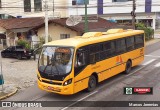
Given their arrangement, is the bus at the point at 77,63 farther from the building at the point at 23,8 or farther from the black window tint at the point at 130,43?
the building at the point at 23,8

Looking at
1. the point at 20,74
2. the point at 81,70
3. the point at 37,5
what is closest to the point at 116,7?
the point at 37,5

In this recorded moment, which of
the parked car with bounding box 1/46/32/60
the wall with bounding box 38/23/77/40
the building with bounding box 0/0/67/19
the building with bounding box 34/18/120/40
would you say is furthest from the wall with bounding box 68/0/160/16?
the parked car with bounding box 1/46/32/60

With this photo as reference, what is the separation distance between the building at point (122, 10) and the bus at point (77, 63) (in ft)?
169

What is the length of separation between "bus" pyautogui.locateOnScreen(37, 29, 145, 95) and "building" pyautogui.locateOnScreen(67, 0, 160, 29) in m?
51.4

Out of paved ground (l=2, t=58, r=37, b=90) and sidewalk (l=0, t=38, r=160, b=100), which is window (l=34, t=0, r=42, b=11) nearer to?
paved ground (l=2, t=58, r=37, b=90)

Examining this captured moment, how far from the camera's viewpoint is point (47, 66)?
1387 centimetres

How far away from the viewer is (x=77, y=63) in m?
13.6

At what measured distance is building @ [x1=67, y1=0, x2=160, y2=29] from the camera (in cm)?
6600

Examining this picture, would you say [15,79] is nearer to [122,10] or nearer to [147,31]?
[147,31]

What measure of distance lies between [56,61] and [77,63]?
1.04 meters

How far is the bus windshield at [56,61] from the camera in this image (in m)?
13.4

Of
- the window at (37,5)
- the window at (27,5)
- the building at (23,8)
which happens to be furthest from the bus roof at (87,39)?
the window at (27,5)

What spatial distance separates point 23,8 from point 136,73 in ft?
182

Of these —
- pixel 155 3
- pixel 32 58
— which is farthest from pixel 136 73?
pixel 155 3
